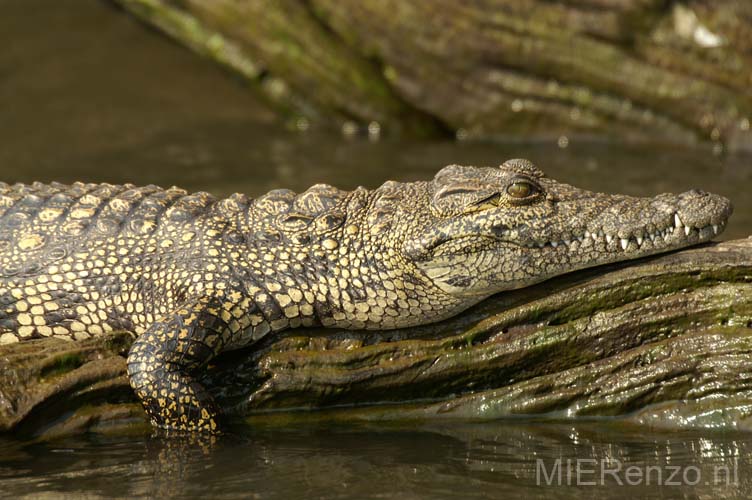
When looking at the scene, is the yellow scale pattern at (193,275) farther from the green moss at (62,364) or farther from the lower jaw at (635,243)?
the lower jaw at (635,243)

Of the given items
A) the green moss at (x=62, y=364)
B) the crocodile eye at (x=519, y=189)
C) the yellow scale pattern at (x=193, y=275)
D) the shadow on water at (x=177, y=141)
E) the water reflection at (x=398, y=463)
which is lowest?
the water reflection at (x=398, y=463)

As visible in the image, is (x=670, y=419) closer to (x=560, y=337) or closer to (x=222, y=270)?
(x=560, y=337)

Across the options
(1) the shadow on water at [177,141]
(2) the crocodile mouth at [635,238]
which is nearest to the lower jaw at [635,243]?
(2) the crocodile mouth at [635,238]

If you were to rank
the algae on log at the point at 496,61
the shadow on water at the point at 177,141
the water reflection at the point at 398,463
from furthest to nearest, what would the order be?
the algae on log at the point at 496,61 → the shadow on water at the point at 177,141 → the water reflection at the point at 398,463

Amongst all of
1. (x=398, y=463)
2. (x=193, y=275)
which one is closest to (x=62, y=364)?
(x=193, y=275)

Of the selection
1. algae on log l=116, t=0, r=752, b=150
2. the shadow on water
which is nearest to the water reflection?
the shadow on water
